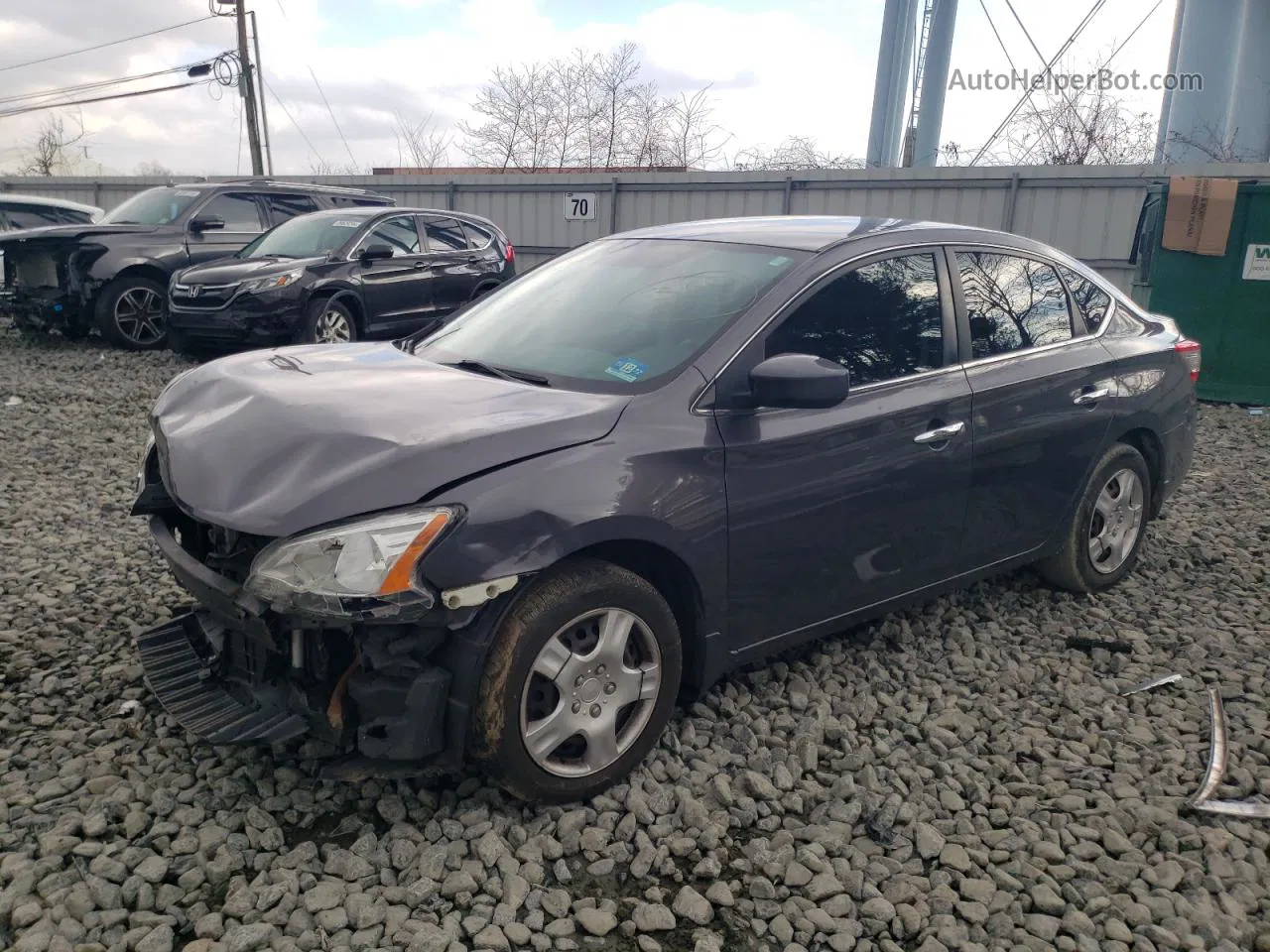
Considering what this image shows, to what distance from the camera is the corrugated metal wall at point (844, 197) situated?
12.4 metres

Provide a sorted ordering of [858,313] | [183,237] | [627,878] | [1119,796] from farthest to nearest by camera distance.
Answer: [183,237] → [858,313] → [1119,796] → [627,878]

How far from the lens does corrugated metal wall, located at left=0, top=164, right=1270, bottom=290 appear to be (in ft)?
40.7

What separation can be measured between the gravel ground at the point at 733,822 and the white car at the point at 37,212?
1098 cm

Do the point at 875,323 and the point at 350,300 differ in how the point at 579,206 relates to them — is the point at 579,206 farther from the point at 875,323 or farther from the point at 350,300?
the point at 875,323

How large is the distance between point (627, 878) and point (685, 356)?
1.54 meters

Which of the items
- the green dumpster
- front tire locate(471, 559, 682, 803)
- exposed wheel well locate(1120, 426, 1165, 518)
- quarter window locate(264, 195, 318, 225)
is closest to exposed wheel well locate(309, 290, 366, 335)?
quarter window locate(264, 195, 318, 225)

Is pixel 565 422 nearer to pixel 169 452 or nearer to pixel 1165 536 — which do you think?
pixel 169 452

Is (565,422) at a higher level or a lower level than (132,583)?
higher

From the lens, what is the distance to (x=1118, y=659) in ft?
13.5

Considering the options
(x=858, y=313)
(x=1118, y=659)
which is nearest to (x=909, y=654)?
(x=1118, y=659)

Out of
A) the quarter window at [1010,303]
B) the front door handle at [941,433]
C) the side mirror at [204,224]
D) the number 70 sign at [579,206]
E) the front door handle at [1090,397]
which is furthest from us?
the number 70 sign at [579,206]

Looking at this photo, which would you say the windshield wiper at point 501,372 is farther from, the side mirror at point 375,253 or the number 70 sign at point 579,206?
the number 70 sign at point 579,206

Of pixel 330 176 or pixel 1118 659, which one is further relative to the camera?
pixel 330 176

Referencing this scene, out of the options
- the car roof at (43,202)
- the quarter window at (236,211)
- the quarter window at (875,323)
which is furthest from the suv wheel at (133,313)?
the quarter window at (875,323)
